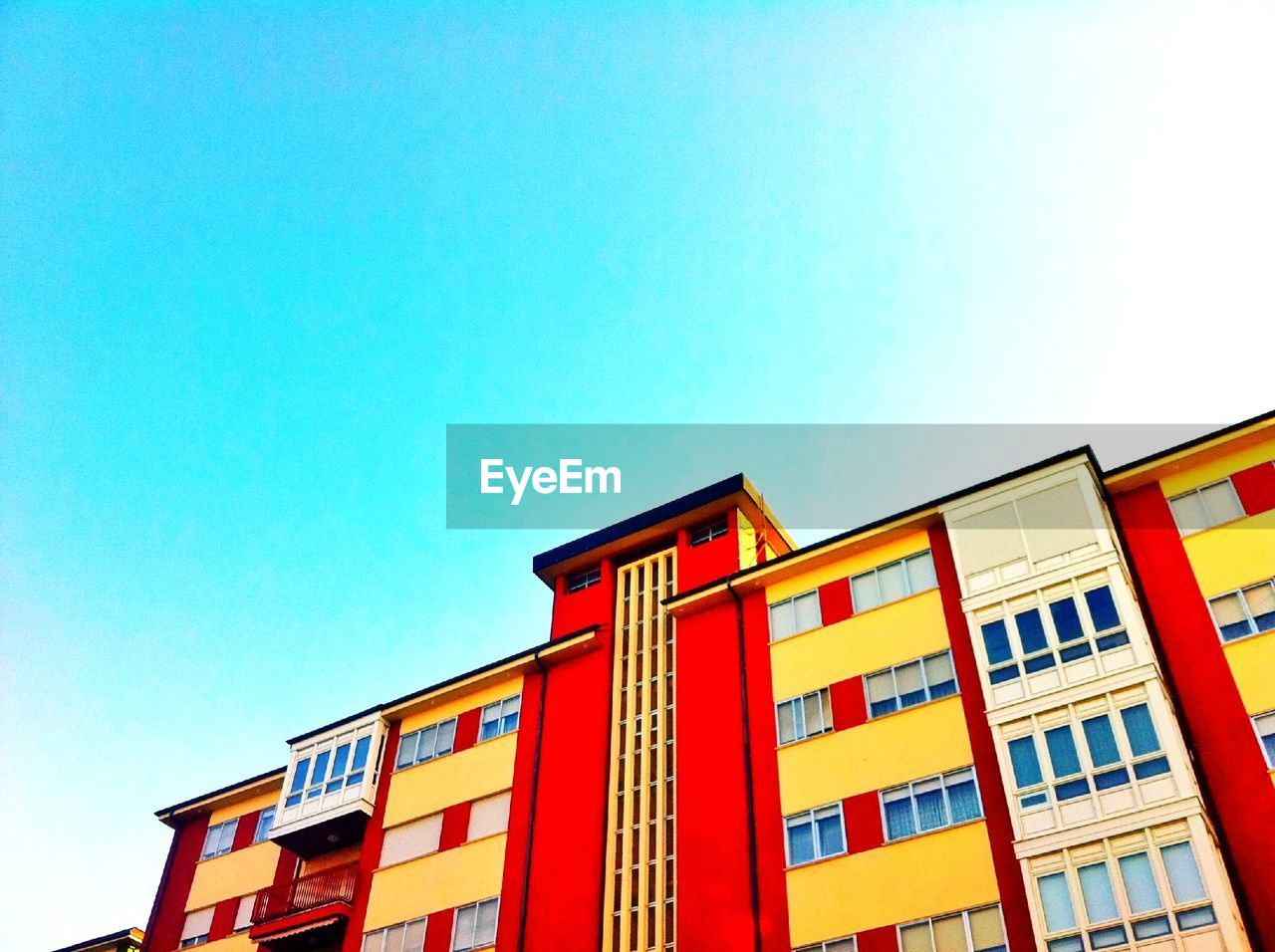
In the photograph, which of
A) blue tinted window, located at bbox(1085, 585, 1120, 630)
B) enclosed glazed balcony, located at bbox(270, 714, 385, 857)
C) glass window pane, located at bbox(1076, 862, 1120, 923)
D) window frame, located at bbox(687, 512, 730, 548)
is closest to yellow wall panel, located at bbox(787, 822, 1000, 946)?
glass window pane, located at bbox(1076, 862, 1120, 923)

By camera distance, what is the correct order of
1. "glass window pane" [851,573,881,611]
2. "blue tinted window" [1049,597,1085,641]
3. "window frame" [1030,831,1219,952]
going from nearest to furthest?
"window frame" [1030,831,1219,952], "blue tinted window" [1049,597,1085,641], "glass window pane" [851,573,881,611]

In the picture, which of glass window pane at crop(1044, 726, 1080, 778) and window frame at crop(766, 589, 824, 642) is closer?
glass window pane at crop(1044, 726, 1080, 778)

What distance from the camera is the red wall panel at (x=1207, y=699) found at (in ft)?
80.2

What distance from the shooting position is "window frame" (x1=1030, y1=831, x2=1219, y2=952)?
23.7 meters

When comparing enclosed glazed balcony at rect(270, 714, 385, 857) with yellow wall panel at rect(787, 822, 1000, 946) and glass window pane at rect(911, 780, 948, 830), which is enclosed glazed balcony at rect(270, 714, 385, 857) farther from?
glass window pane at rect(911, 780, 948, 830)

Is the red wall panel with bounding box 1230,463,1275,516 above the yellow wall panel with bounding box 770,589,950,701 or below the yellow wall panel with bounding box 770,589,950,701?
above

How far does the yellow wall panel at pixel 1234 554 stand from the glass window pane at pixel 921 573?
6535 mm

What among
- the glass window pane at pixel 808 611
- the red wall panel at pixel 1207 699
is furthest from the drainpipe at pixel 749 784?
the red wall panel at pixel 1207 699

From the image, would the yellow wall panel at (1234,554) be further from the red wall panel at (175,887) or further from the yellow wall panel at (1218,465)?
the red wall panel at (175,887)

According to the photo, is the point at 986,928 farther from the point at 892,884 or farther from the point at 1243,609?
the point at 1243,609

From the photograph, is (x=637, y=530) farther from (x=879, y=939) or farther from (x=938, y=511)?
(x=879, y=939)

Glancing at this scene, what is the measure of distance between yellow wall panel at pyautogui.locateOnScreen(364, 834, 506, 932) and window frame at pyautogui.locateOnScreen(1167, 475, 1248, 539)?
2124 centimetres

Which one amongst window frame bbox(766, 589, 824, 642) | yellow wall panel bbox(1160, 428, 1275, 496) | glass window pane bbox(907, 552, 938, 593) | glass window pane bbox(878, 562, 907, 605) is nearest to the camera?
yellow wall panel bbox(1160, 428, 1275, 496)

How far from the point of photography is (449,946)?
3462cm
